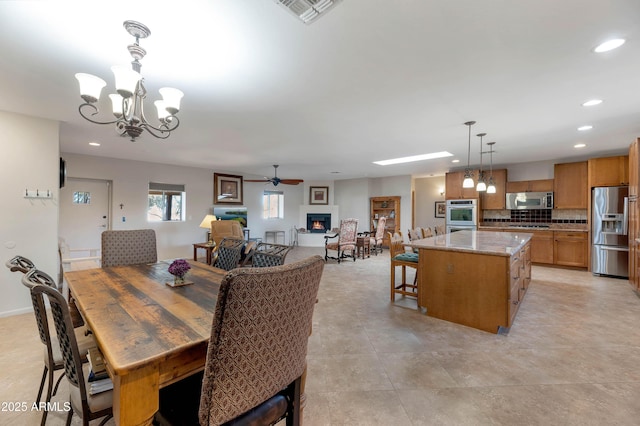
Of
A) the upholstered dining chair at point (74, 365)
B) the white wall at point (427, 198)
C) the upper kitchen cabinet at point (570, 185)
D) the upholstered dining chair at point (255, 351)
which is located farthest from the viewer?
the white wall at point (427, 198)

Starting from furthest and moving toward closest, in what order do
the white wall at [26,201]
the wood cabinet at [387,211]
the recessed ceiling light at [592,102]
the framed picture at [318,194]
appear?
the framed picture at [318,194], the wood cabinet at [387,211], the white wall at [26,201], the recessed ceiling light at [592,102]

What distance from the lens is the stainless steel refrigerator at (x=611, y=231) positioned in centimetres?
477

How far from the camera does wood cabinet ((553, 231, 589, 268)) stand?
5350 mm

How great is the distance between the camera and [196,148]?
4895 mm

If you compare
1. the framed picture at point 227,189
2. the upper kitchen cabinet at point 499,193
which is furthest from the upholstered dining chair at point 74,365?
the upper kitchen cabinet at point 499,193

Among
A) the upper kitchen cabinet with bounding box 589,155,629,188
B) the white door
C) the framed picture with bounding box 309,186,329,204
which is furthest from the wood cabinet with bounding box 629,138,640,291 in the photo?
the white door

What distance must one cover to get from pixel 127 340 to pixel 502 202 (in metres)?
7.45

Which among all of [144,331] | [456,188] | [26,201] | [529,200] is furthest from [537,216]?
[26,201]

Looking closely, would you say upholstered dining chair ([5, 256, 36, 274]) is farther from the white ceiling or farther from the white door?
the white door

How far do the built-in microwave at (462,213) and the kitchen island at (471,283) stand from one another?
348 cm

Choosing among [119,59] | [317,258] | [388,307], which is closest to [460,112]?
[388,307]

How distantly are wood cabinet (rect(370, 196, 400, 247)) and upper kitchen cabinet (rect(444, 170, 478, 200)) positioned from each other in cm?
186

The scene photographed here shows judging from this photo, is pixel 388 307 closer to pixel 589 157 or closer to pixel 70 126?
pixel 70 126

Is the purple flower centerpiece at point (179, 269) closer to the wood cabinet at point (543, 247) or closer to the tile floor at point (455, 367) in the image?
the tile floor at point (455, 367)
